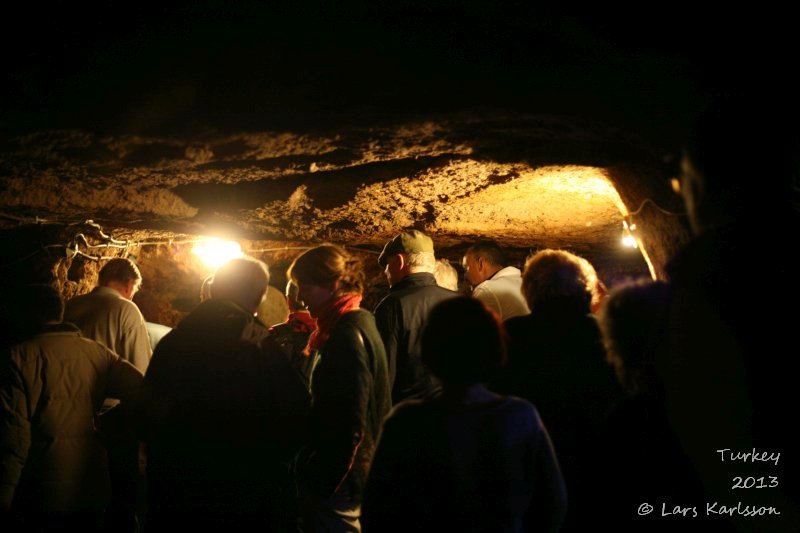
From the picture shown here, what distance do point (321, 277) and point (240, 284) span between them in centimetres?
53

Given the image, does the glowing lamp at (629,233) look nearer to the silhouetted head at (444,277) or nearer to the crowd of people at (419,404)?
the crowd of people at (419,404)

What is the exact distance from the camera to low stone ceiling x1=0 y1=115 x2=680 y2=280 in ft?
9.82

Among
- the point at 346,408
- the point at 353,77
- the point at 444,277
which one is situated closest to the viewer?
the point at 346,408

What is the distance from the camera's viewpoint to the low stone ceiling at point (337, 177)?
9.82 feet

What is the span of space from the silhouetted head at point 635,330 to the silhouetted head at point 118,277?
3945mm

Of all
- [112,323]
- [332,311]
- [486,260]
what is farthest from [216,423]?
[486,260]

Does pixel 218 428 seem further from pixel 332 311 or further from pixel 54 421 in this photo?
pixel 54 421

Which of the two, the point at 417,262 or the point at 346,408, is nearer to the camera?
the point at 346,408

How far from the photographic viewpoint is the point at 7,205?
12.5 feet

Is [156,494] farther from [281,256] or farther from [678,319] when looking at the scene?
[281,256]

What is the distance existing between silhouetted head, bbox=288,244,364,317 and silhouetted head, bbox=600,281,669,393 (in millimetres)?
1618

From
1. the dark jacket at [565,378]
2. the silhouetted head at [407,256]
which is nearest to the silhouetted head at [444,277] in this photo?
the silhouetted head at [407,256]

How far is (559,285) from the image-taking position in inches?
102

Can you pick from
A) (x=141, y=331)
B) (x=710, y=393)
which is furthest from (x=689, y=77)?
(x=141, y=331)
